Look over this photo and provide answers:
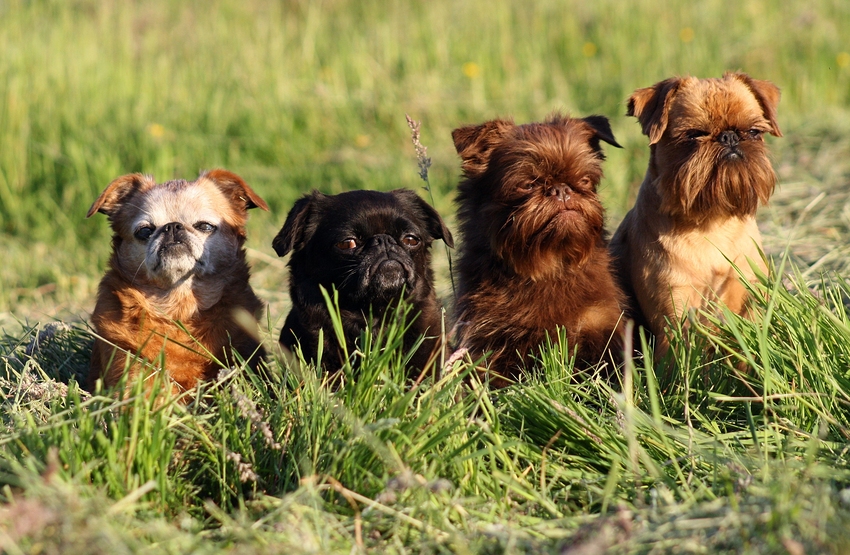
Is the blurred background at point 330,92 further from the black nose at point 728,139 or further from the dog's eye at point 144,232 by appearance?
the black nose at point 728,139

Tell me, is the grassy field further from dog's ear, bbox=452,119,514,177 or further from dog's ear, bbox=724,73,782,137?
dog's ear, bbox=452,119,514,177

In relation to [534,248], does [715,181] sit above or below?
above

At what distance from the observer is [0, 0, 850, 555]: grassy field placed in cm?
287

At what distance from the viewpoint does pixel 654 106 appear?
4.38m

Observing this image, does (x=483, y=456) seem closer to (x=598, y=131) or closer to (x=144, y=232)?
(x=598, y=131)

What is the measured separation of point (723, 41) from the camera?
10.6m

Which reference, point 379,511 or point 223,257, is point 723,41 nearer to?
point 223,257

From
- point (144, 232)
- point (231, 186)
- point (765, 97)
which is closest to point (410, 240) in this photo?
point (231, 186)

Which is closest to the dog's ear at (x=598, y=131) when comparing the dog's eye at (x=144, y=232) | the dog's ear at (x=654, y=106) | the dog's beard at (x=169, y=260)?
the dog's ear at (x=654, y=106)

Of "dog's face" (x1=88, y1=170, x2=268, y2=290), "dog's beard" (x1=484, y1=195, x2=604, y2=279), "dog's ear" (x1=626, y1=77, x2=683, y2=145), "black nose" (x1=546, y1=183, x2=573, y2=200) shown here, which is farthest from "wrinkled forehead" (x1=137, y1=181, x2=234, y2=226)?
"dog's ear" (x1=626, y1=77, x2=683, y2=145)

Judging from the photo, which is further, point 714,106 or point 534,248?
point 714,106

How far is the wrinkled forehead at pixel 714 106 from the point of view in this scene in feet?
13.8

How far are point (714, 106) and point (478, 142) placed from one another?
1.16 m

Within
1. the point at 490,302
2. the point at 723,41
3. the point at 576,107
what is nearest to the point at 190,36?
the point at 576,107
